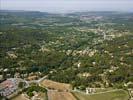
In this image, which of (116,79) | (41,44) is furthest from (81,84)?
(41,44)

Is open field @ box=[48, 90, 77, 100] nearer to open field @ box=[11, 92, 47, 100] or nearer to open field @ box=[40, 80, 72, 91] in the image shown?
open field @ box=[11, 92, 47, 100]

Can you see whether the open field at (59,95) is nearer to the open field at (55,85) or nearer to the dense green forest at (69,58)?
the open field at (55,85)

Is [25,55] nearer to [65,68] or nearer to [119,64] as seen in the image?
[65,68]

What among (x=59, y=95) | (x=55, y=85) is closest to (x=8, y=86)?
(x=55, y=85)

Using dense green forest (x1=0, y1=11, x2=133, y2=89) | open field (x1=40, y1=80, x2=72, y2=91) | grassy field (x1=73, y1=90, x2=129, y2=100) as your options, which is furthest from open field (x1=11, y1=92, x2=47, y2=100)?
dense green forest (x1=0, y1=11, x2=133, y2=89)

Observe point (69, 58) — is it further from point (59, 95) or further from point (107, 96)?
point (107, 96)
